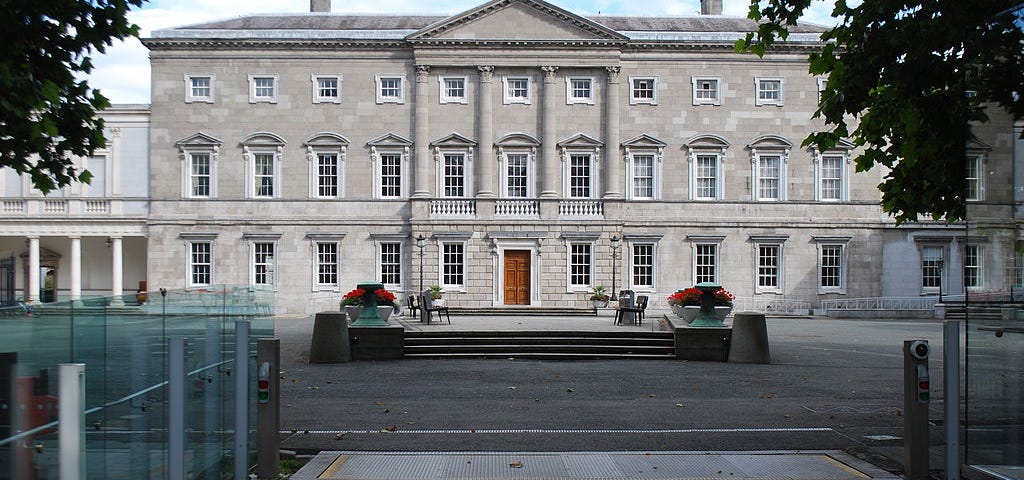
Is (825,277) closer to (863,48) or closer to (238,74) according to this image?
(238,74)

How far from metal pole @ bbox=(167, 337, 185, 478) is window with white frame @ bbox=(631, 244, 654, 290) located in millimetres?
35492

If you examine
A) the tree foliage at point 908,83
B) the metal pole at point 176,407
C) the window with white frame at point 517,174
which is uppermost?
the window with white frame at point 517,174

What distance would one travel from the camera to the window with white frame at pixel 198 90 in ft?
137

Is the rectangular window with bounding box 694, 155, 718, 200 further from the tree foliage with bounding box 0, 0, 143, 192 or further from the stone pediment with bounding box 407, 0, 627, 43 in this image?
the tree foliage with bounding box 0, 0, 143, 192

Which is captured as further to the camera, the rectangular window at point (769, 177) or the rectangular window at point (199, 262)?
the rectangular window at point (769, 177)

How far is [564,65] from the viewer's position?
41688 millimetres

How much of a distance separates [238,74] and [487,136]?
38.9ft

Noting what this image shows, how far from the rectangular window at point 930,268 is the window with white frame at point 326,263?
1075 inches

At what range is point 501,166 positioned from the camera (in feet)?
137

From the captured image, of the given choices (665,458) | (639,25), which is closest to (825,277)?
(639,25)

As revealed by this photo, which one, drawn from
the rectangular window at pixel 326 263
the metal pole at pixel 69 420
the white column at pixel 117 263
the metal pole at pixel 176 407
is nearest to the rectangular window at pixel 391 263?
the rectangular window at pixel 326 263

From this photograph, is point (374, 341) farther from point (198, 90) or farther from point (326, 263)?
point (198, 90)

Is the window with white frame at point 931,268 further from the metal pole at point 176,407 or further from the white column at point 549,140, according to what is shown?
the metal pole at point 176,407

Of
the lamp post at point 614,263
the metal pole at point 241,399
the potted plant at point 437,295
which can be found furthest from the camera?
the lamp post at point 614,263
